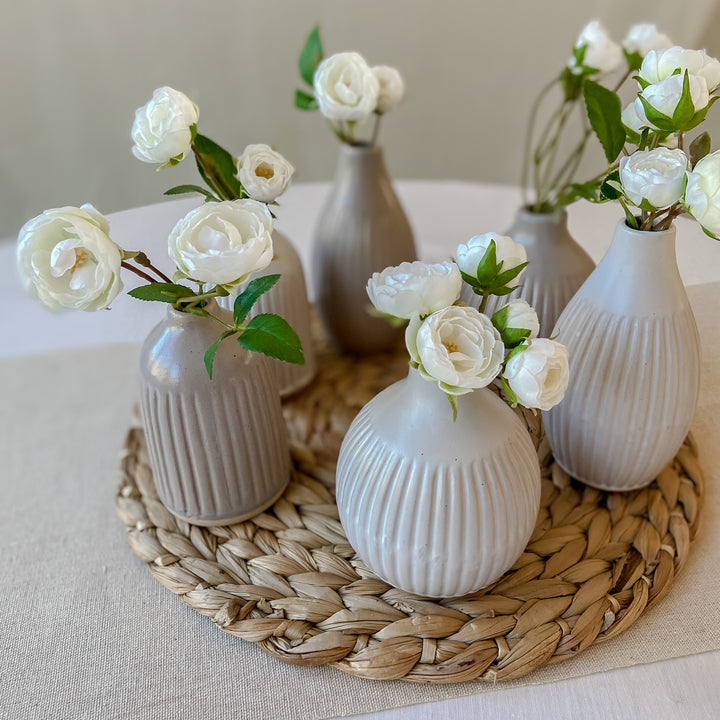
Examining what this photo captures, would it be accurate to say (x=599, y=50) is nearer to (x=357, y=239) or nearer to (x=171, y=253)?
(x=357, y=239)

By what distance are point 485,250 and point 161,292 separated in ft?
0.62

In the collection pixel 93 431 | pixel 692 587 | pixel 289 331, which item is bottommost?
pixel 93 431

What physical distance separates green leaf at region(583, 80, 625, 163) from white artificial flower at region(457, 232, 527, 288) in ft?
0.40

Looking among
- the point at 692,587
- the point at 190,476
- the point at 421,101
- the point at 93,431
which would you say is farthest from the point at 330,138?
the point at 692,587

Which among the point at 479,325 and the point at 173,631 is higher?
the point at 479,325

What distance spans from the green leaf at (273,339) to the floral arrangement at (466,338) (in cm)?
6

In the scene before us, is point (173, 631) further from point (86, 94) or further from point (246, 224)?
point (86, 94)

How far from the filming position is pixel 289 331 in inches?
15.9

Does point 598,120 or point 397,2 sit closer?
point 598,120

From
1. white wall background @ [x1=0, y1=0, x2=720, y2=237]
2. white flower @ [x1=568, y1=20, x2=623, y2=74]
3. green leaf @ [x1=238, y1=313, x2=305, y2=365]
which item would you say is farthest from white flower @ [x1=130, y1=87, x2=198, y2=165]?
white wall background @ [x1=0, y1=0, x2=720, y2=237]

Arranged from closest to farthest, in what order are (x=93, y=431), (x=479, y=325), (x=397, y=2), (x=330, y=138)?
(x=479, y=325) → (x=93, y=431) → (x=397, y=2) → (x=330, y=138)

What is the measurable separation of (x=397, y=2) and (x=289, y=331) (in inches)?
34.9

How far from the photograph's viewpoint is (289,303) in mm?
621

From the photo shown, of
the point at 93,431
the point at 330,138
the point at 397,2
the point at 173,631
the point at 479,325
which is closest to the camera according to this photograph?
the point at 479,325
